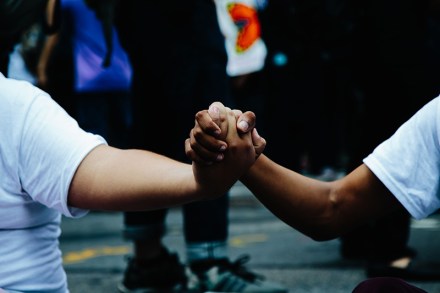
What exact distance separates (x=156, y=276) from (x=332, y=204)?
3.88ft

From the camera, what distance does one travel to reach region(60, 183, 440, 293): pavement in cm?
326

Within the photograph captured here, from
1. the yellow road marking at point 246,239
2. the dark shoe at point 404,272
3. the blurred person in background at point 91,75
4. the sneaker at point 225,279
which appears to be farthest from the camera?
the blurred person in background at point 91,75

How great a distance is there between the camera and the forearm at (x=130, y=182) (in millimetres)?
1580

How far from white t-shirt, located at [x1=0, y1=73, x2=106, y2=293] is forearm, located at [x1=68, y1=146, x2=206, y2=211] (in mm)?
25

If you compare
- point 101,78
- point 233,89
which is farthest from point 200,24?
point 233,89

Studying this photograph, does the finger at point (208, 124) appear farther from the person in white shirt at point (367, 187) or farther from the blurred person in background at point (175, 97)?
the blurred person in background at point (175, 97)

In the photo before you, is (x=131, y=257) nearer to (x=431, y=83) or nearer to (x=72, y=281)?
(x=72, y=281)

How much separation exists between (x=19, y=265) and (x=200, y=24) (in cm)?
143

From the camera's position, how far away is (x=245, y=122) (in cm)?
152

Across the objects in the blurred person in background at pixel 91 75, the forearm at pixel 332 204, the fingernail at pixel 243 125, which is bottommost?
the blurred person in background at pixel 91 75

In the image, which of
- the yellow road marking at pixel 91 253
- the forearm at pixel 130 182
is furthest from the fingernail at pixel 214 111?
the yellow road marking at pixel 91 253

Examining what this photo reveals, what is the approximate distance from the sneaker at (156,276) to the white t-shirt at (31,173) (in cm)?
121

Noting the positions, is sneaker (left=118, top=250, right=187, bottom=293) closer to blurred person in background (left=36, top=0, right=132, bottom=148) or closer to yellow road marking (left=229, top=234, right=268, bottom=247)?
yellow road marking (left=229, top=234, right=268, bottom=247)

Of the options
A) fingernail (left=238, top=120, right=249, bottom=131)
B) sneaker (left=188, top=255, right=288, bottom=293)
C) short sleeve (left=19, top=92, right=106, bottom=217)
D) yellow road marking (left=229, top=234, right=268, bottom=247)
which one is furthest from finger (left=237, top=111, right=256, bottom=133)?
yellow road marking (left=229, top=234, right=268, bottom=247)
